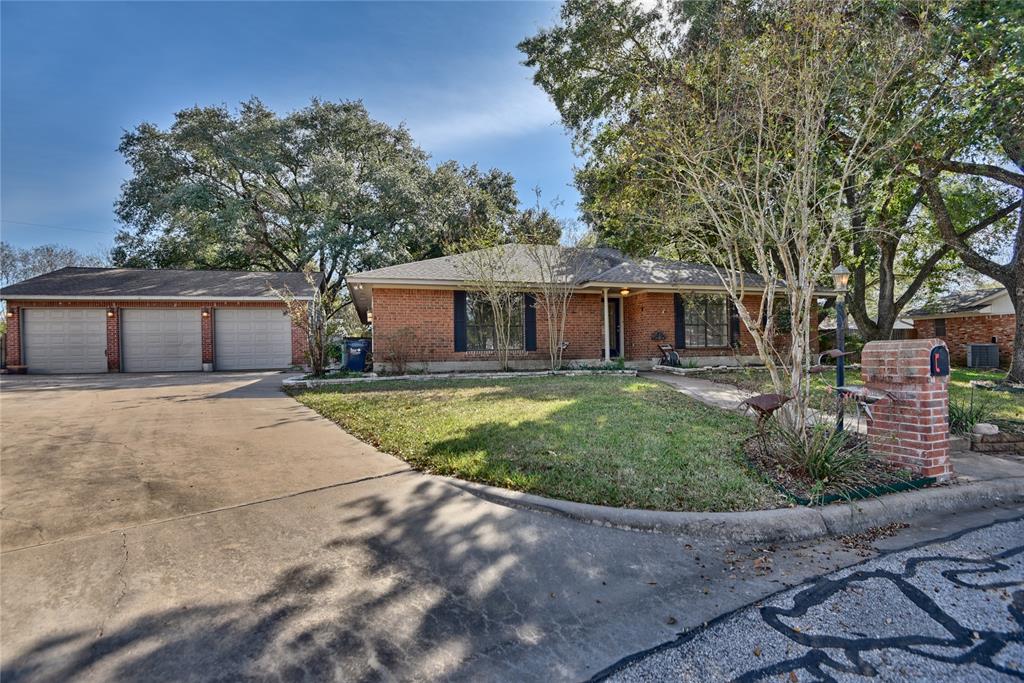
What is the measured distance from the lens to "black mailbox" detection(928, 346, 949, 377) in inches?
156

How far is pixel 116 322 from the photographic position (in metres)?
16.6

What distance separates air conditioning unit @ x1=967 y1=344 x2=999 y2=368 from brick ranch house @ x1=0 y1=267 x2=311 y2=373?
26.0 m

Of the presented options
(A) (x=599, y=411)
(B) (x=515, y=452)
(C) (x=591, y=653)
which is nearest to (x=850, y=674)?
(C) (x=591, y=653)

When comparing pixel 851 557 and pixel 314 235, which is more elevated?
pixel 314 235

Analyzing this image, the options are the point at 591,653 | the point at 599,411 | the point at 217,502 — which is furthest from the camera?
the point at 599,411

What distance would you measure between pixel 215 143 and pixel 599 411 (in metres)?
23.2

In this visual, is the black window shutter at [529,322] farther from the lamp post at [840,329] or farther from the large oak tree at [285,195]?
the lamp post at [840,329]

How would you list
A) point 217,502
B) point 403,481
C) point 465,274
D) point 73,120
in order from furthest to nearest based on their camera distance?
point 73,120 < point 465,274 < point 403,481 < point 217,502

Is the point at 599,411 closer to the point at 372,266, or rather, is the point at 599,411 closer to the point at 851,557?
the point at 851,557

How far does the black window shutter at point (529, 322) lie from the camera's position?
44.6 ft

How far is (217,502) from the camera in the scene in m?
3.61

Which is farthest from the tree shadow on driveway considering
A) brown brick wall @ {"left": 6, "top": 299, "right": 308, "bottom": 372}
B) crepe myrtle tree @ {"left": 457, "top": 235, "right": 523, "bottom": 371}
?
brown brick wall @ {"left": 6, "top": 299, "right": 308, "bottom": 372}

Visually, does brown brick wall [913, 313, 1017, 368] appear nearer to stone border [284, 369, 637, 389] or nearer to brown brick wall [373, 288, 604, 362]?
stone border [284, 369, 637, 389]

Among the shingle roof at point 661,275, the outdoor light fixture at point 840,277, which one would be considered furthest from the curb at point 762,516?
the shingle roof at point 661,275
